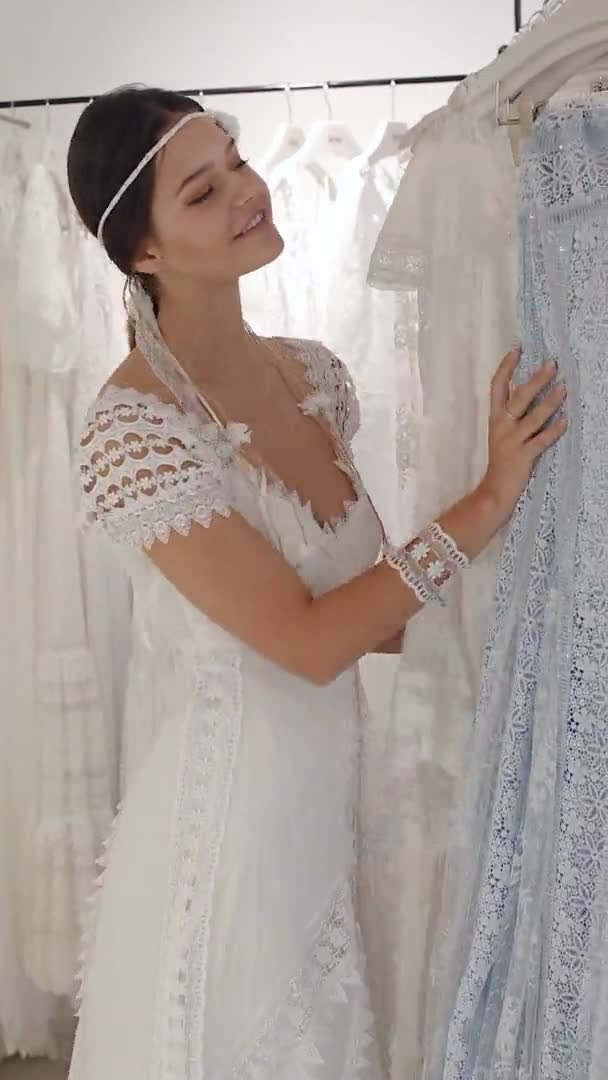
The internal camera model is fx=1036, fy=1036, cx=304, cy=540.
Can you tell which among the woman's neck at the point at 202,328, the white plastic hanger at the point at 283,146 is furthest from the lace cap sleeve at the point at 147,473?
the white plastic hanger at the point at 283,146

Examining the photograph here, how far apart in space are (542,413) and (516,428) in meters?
0.02

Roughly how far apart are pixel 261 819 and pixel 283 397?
1.44ft

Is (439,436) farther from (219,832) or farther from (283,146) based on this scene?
(283,146)

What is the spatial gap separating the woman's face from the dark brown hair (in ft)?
0.06

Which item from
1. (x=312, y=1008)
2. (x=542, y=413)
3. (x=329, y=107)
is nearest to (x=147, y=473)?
(x=542, y=413)

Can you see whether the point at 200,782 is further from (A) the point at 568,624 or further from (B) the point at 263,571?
(A) the point at 568,624

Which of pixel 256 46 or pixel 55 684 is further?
pixel 256 46

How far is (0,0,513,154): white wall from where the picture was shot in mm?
1651

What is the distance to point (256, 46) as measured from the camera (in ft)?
5.59

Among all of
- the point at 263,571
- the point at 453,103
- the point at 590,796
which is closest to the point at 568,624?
→ the point at 590,796

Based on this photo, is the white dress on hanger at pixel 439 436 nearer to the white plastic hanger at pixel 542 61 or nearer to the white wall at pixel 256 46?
the white plastic hanger at pixel 542 61

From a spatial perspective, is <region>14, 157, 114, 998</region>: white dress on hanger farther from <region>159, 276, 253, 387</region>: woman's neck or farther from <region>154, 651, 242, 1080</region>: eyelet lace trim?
<region>154, 651, 242, 1080</region>: eyelet lace trim

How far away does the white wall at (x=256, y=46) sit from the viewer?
5.42ft

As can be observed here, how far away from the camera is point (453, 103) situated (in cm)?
78
